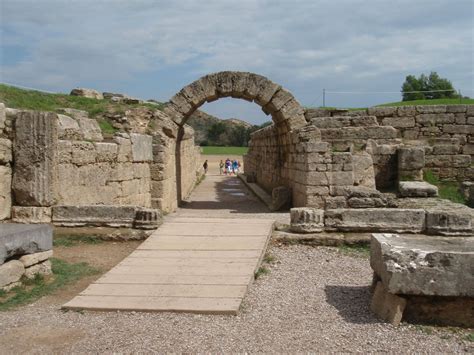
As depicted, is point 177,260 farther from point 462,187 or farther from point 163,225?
point 462,187

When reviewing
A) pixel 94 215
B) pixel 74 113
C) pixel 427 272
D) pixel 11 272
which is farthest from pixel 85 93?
pixel 427 272

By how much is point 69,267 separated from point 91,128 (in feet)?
13.3

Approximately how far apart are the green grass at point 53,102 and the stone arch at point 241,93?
0.71 m

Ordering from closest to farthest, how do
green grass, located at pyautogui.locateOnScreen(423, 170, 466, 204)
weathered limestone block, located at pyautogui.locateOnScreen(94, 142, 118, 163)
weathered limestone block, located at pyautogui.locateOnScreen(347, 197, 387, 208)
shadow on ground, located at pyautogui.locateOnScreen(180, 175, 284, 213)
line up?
weathered limestone block, located at pyautogui.locateOnScreen(347, 197, 387, 208) < weathered limestone block, located at pyautogui.locateOnScreen(94, 142, 118, 163) < green grass, located at pyautogui.locateOnScreen(423, 170, 466, 204) < shadow on ground, located at pyautogui.locateOnScreen(180, 175, 284, 213)

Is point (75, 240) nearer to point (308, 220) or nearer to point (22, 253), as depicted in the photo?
point (22, 253)

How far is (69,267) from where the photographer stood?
21.0ft

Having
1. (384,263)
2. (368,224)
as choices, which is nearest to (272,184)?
(368,224)

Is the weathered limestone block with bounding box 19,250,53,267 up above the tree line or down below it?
below

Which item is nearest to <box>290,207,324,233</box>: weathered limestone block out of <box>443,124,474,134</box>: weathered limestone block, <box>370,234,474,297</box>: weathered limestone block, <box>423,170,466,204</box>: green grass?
<box>370,234,474,297</box>: weathered limestone block

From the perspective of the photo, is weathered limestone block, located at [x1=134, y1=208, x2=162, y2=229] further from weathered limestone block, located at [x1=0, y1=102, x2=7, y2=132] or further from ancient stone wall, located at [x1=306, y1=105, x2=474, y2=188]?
ancient stone wall, located at [x1=306, y1=105, x2=474, y2=188]

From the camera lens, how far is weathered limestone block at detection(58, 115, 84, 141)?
28.0ft

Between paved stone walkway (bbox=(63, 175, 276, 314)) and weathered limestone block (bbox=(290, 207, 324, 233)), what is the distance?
536 mm

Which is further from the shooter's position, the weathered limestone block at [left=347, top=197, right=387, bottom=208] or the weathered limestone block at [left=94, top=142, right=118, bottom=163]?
the weathered limestone block at [left=94, top=142, right=118, bottom=163]

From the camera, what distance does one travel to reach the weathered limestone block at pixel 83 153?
8.54 m
